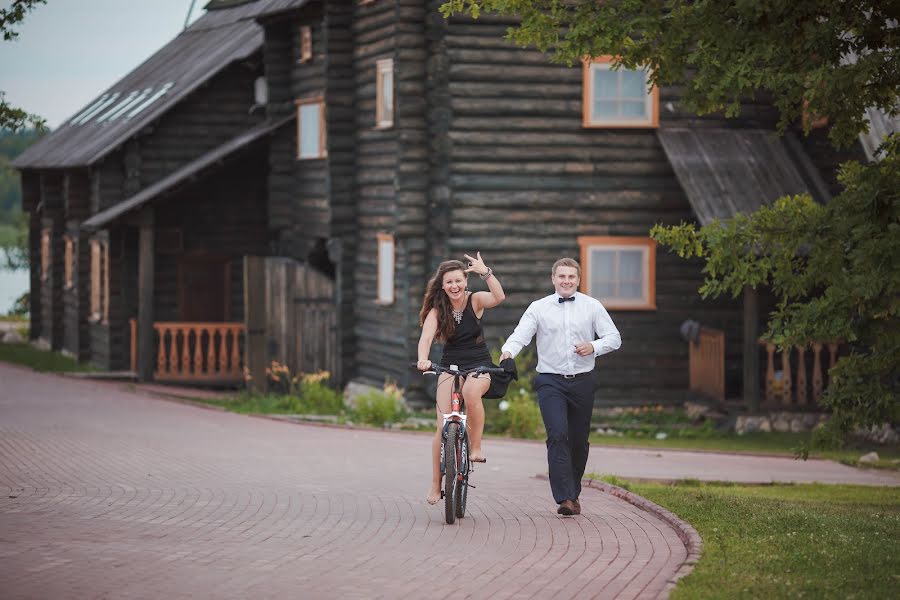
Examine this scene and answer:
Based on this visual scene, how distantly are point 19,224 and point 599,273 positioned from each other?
5306 cm

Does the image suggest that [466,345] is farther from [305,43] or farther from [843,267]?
[305,43]

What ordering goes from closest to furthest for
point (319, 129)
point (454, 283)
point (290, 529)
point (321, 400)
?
point (290, 529)
point (454, 283)
point (321, 400)
point (319, 129)

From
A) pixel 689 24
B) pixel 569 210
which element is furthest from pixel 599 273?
pixel 689 24

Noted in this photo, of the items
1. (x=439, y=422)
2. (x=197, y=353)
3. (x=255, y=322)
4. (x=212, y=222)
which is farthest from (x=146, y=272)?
(x=439, y=422)

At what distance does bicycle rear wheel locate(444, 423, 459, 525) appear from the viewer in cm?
1126

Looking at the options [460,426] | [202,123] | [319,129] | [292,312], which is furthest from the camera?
[202,123]

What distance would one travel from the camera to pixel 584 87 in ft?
76.8

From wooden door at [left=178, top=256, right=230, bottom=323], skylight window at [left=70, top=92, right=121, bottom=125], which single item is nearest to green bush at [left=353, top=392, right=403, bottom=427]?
wooden door at [left=178, top=256, right=230, bottom=323]

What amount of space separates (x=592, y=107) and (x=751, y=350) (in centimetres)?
461

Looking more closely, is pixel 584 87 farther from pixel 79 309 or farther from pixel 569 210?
pixel 79 309

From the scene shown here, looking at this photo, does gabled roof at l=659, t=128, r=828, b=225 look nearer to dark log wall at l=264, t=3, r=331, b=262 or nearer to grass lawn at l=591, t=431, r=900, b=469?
grass lawn at l=591, t=431, r=900, b=469

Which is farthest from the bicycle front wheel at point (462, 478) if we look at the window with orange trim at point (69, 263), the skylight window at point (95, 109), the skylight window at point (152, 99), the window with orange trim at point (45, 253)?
the window with orange trim at point (45, 253)

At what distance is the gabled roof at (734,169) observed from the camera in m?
22.3

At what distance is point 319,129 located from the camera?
2781 cm
